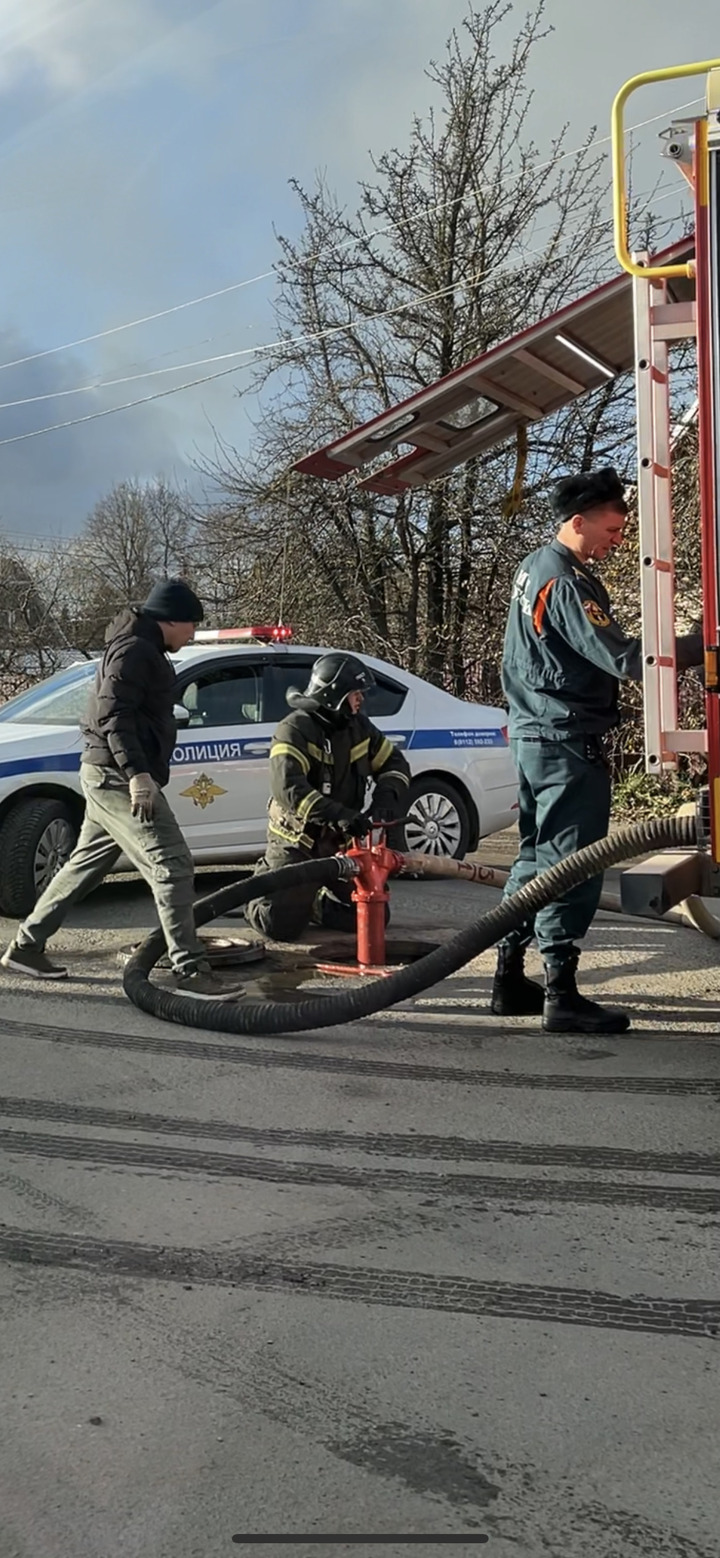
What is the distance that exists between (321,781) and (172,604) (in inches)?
58.4

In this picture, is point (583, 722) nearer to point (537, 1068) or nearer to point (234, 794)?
point (537, 1068)

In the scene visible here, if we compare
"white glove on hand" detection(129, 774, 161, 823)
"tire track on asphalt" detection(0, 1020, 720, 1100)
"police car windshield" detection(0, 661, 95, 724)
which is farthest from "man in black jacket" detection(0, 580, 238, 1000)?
"police car windshield" detection(0, 661, 95, 724)

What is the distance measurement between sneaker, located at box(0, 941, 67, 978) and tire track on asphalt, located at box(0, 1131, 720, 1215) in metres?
2.33

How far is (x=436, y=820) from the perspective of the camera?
31.8ft

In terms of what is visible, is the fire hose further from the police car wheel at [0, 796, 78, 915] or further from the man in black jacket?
the police car wheel at [0, 796, 78, 915]

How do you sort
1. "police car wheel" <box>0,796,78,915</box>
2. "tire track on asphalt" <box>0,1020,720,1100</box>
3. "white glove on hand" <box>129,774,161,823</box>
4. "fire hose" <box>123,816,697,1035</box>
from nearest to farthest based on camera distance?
1. "tire track on asphalt" <box>0,1020,720,1100</box>
2. "fire hose" <box>123,816,697,1035</box>
3. "white glove on hand" <box>129,774,161,823</box>
4. "police car wheel" <box>0,796,78,915</box>

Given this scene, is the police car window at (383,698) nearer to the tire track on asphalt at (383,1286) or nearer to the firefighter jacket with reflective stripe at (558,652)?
the firefighter jacket with reflective stripe at (558,652)

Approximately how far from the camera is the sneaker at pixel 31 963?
21.4 ft

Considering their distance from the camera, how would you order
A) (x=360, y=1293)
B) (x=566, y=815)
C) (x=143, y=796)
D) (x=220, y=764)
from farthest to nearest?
(x=220, y=764)
(x=143, y=796)
(x=566, y=815)
(x=360, y=1293)

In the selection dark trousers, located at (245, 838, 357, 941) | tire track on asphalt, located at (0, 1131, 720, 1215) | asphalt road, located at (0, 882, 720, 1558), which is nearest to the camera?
asphalt road, located at (0, 882, 720, 1558)

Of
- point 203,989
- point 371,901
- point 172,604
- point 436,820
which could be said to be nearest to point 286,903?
point 371,901

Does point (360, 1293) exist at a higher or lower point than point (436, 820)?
lower

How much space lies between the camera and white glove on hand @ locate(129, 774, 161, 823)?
6121mm

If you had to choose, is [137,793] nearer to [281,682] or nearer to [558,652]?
[558,652]
